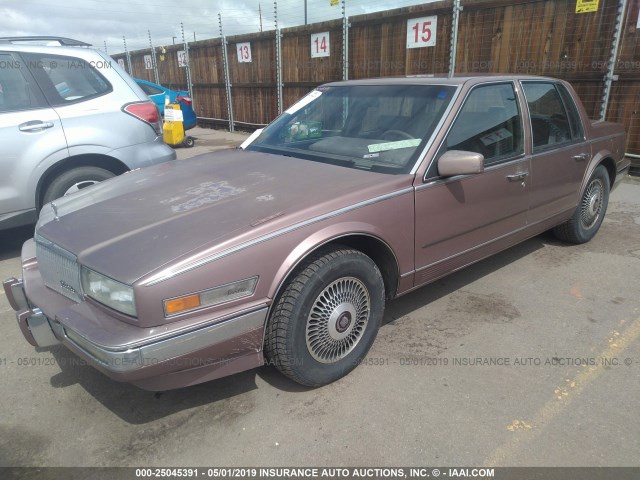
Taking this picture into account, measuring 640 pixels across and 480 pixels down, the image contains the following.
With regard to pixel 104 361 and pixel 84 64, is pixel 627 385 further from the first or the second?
pixel 84 64

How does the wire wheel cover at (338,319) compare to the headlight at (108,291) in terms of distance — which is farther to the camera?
the wire wheel cover at (338,319)

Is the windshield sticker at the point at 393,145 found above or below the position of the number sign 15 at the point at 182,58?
below

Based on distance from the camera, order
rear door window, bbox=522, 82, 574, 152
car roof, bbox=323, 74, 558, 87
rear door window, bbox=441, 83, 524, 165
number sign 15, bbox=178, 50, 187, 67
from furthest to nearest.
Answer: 1. number sign 15, bbox=178, 50, 187, 67
2. rear door window, bbox=522, 82, 574, 152
3. car roof, bbox=323, 74, 558, 87
4. rear door window, bbox=441, 83, 524, 165

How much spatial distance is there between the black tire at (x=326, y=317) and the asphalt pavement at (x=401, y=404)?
0.55 feet

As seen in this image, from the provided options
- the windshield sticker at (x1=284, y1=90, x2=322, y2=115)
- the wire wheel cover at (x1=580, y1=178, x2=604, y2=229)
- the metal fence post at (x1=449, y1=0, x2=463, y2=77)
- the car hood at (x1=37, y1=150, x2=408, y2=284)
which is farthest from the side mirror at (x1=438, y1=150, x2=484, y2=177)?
the metal fence post at (x1=449, y1=0, x2=463, y2=77)

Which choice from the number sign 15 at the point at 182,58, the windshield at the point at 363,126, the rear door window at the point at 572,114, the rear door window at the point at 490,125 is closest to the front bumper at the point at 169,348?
the windshield at the point at 363,126

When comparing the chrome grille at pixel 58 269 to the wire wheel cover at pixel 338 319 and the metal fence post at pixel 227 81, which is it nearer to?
the wire wheel cover at pixel 338 319

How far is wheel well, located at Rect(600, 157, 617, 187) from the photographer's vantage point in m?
4.83

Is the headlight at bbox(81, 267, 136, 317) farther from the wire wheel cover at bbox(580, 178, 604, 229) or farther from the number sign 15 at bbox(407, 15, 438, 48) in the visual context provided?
the number sign 15 at bbox(407, 15, 438, 48)

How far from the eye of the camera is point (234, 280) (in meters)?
2.22

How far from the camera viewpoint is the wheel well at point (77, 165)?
456 centimetres

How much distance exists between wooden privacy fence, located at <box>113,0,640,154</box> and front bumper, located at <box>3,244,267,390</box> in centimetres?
696

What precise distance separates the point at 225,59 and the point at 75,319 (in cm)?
1299

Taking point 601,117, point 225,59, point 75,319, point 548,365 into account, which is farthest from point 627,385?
point 225,59
